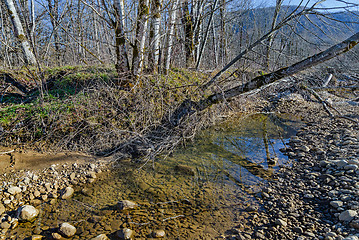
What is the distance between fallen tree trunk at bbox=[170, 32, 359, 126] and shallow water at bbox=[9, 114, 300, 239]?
100 cm

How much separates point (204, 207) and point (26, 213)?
8.65 feet

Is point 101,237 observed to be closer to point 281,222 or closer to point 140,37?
Answer: point 281,222

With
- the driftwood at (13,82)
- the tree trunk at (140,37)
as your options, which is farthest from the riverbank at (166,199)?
the driftwood at (13,82)

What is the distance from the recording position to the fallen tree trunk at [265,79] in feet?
13.1

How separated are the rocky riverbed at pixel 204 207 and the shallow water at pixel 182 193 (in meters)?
0.02

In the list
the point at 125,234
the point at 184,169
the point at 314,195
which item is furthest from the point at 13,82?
the point at 314,195

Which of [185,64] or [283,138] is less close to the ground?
[185,64]

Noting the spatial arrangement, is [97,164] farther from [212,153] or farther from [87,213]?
[212,153]

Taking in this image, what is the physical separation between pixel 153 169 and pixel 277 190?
246cm

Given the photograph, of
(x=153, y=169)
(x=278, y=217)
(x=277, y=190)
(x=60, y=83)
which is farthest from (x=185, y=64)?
(x=278, y=217)

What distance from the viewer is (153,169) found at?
454 centimetres

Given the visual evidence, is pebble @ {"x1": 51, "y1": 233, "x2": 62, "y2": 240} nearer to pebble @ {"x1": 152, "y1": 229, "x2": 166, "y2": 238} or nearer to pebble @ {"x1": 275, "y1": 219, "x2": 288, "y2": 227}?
pebble @ {"x1": 152, "y1": 229, "x2": 166, "y2": 238}

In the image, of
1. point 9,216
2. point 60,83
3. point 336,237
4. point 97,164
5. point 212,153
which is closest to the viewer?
point 336,237

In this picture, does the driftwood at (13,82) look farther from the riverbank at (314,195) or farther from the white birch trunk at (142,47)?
the riverbank at (314,195)
